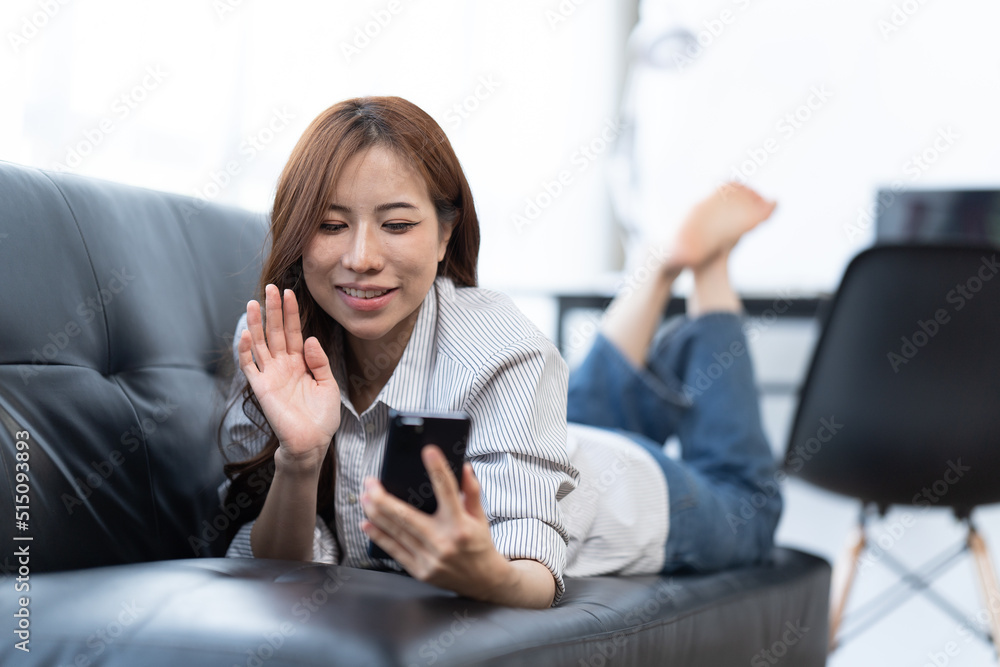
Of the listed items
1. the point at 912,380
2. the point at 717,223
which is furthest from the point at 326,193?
the point at 912,380

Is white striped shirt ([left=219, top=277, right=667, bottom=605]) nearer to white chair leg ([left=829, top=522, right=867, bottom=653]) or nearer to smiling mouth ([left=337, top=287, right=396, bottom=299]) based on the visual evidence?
smiling mouth ([left=337, top=287, right=396, bottom=299])

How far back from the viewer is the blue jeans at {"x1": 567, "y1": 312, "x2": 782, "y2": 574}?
1.26m

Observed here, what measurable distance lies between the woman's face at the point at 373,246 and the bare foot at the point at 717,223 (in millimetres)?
845

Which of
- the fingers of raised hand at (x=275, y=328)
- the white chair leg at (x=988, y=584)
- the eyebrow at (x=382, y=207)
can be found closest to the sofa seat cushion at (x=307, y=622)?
the fingers of raised hand at (x=275, y=328)

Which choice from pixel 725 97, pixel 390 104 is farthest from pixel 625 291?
pixel 725 97

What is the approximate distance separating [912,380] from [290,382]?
46.8 inches

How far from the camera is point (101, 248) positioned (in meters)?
1.03

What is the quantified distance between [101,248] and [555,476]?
585 mm

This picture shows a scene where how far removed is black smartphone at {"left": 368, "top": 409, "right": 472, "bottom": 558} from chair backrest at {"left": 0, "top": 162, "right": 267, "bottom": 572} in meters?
0.37

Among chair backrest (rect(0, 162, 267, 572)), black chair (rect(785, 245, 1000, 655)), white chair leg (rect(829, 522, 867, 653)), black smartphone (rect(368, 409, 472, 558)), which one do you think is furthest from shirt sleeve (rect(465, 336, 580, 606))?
white chair leg (rect(829, 522, 867, 653))

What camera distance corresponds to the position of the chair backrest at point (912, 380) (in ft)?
5.17

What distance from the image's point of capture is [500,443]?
0.88 metres

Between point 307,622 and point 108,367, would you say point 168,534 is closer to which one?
point 108,367

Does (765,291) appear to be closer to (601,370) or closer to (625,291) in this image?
(625,291)
